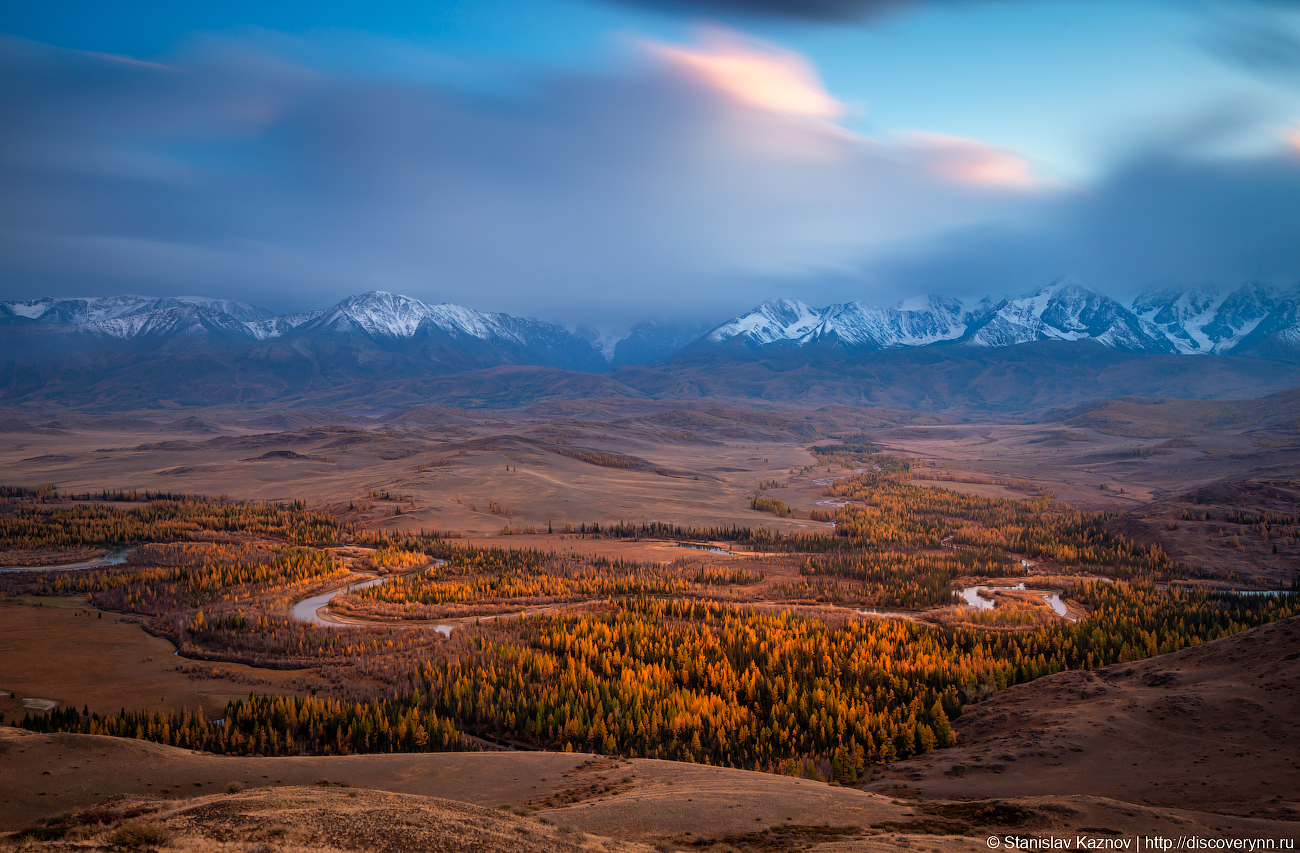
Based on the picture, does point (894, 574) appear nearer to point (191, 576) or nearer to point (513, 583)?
point (513, 583)

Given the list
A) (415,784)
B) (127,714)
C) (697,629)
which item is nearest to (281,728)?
(127,714)

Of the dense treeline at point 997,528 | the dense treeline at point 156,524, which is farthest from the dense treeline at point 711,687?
the dense treeline at point 156,524

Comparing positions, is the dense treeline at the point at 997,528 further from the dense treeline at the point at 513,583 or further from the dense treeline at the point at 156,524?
the dense treeline at the point at 156,524

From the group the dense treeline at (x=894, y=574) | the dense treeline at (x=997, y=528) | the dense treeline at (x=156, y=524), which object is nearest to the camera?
the dense treeline at (x=894, y=574)

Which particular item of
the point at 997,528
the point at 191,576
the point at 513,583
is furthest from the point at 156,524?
the point at 997,528

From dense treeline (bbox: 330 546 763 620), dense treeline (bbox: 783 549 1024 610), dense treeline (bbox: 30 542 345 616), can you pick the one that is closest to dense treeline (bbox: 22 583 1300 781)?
dense treeline (bbox: 330 546 763 620)

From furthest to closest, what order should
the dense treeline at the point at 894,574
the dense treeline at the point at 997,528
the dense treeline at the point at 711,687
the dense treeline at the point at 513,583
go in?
the dense treeline at the point at 997,528
the dense treeline at the point at 894,574
the dense treeline at the point at 513,583
the dense treeline at the point at 711,687

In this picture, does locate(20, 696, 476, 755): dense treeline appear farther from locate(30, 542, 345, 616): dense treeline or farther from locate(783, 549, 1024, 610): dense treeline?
locate(783, 549, 1024, 610): dense treeline

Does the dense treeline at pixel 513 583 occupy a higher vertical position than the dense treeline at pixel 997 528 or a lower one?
lower
